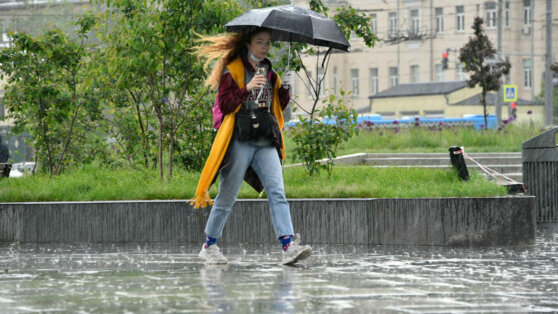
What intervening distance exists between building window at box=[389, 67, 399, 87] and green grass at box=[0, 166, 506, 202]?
65726 mm

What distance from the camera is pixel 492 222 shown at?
33.0 ft

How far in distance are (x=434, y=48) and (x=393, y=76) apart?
4.25 meters

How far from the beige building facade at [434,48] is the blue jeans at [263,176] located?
198ft

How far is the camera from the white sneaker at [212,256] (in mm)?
8281

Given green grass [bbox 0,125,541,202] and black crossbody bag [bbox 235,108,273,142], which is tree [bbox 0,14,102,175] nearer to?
green grass [bbox 0,125,541,202]

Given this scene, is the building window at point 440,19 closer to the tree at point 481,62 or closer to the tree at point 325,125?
the tree at point 481,62

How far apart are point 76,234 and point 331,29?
3803 millimetres

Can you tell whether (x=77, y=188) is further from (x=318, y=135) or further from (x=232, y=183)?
(x=232, y=183)

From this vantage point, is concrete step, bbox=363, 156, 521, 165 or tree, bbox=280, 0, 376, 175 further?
concrete step, bbox=363, 156, 521, 165

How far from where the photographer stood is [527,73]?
244ft

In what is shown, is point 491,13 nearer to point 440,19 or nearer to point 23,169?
point 440,19

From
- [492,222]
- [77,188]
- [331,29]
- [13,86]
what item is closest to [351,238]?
[492,222]

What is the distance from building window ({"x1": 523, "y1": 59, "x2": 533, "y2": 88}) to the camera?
74000 mm

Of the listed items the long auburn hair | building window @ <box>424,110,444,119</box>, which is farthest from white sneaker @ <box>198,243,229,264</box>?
building window @ <box>424,110,444,119</box>
